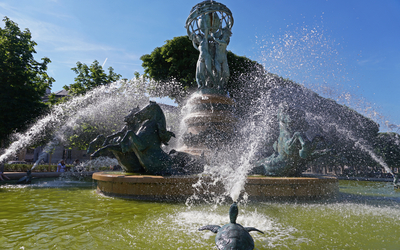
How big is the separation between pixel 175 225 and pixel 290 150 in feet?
13.4

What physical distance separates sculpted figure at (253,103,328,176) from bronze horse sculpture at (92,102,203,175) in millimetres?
2194

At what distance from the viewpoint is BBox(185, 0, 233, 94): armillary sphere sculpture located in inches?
456

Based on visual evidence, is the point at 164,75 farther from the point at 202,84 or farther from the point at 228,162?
the point at 228,162

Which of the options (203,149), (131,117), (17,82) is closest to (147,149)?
(131,117)

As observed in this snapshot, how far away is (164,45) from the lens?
23766mm

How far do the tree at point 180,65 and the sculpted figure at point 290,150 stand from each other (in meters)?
15.1

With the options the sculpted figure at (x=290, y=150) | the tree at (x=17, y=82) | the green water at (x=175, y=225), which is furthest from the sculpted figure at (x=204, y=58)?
the tree at (x=17, y=82)

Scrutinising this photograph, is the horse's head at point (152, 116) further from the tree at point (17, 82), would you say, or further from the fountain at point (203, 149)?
the tree at point (17, 82)

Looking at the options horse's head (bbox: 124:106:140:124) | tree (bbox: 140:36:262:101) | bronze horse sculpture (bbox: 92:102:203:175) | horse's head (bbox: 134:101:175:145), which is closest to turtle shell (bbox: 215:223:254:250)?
bronze horse sculpture (bbox: 92:102:203:175)

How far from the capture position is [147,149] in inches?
277

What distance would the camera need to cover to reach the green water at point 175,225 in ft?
9.68

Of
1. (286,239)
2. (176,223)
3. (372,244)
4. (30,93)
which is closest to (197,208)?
(176,223)

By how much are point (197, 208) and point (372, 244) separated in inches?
119

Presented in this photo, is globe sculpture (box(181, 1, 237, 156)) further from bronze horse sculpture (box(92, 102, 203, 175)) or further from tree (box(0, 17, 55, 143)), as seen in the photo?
tree (box(0, 17, 55, 143))
